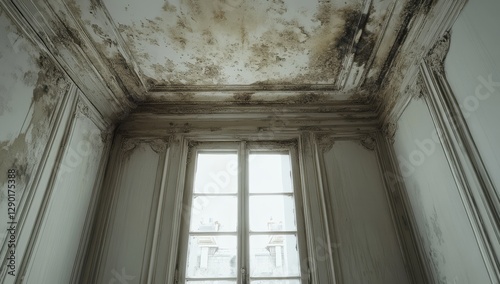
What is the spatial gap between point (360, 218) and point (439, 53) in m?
1.33

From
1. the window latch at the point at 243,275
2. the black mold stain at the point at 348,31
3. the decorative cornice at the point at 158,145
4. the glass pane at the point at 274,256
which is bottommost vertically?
the window latch at the point at 243,275

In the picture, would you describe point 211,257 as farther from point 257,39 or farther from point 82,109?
point 257,39

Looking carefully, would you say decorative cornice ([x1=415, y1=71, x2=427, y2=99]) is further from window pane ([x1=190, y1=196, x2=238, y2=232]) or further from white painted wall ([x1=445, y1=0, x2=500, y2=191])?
window pane ([x1=190, y1=196, x2=238, y2=232])

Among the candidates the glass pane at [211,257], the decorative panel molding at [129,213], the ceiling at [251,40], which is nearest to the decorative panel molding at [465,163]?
the ceiling at [251,40]

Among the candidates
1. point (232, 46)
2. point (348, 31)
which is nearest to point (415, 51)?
point (348, 31)

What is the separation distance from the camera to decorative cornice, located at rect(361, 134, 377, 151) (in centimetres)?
260

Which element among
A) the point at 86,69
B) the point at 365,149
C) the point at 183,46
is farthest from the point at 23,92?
the point at 365,149

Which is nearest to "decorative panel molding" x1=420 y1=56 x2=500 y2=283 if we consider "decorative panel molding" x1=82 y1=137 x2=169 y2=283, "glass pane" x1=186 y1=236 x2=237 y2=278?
"glass pane" x1=186 y1=236 x2=237 y2=278

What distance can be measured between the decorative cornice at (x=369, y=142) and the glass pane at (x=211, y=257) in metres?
1.48

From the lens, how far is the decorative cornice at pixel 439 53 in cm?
162

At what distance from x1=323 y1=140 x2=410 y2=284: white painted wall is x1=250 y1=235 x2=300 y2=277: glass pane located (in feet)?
1.11

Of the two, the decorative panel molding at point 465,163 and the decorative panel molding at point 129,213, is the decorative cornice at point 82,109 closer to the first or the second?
the decorative panel molding at point 129,213

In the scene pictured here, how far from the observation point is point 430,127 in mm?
1824

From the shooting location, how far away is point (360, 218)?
7.43 ft
